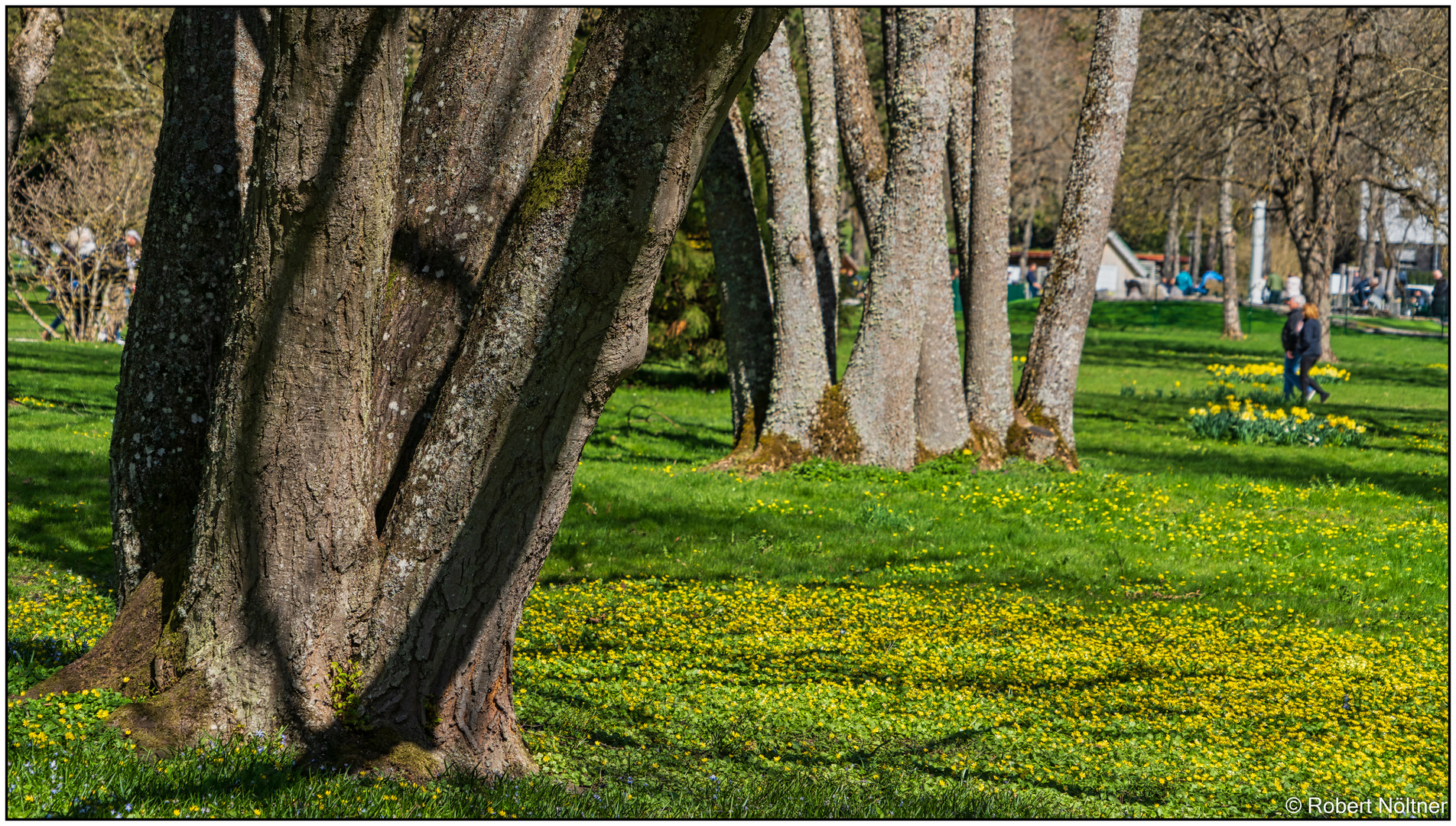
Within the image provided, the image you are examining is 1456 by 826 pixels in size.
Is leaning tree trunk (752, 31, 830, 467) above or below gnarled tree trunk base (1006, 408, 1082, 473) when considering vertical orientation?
above

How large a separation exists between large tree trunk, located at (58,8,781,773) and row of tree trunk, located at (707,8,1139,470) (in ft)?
22.2

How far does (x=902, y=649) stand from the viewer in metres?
6.14

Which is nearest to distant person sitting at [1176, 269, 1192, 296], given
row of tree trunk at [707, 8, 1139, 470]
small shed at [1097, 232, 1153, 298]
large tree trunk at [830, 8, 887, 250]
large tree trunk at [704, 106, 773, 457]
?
small shed at [1097, 232, 1153, 298]

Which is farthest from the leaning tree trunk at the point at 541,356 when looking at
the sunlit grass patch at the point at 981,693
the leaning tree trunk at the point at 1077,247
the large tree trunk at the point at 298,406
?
the leaning tree trunk at the point at 1077,247

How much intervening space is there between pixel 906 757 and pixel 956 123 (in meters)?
8.62

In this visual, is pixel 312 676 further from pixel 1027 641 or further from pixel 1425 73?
pixel 1425 73

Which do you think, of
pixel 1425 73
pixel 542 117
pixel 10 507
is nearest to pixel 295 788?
pixel 542 117

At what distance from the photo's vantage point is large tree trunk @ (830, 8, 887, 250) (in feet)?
37.6

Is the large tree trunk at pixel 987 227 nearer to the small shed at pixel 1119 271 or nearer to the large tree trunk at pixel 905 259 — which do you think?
the large tree trunk at pixel 905 259

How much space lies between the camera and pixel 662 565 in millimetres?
7707

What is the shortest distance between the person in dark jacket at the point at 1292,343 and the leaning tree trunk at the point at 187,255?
1573 centimetres

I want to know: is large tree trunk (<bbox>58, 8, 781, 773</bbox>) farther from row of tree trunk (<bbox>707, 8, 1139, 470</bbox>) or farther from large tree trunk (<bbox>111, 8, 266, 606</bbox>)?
row of tree trunk (<bbox>707, 8, 1139, 470</bbox>)

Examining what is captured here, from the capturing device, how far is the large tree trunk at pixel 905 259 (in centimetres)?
1014

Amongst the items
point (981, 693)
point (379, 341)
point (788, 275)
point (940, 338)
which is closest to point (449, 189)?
point (379, 341)
